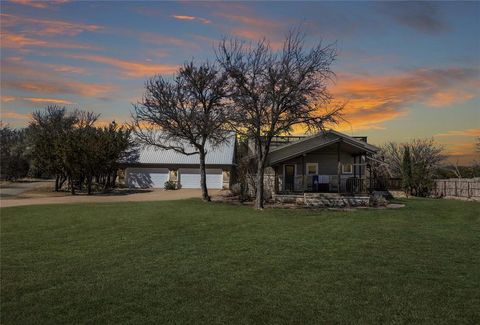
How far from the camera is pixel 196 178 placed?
4881 cm

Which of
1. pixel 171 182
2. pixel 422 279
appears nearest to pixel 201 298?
pixel 422 279

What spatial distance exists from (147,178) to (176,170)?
3.47 m

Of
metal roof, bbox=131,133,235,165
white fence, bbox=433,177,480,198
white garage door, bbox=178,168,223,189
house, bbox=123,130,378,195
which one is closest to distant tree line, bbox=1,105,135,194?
metal roof, bbox=131,133,235,165

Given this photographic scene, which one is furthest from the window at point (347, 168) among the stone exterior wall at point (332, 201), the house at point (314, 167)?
the stone exterior wall at point (332, 201)

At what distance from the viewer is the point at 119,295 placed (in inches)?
307

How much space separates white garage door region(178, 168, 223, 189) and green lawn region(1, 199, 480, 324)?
31498mm

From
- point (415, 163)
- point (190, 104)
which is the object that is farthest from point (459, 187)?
point (190, 104)

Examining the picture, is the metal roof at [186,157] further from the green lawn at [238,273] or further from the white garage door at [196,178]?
the green lawn at [238,273]

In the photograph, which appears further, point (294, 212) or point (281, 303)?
point (294, 212)

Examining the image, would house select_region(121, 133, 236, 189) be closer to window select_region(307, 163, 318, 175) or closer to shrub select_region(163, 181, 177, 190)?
shrub select_region(163, 181, 177, 190)

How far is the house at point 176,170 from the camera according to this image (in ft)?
160

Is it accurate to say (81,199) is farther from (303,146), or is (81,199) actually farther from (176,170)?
(176,170)

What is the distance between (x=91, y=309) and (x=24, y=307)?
119 cm

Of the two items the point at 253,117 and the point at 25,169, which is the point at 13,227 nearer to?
the point at 253,117
